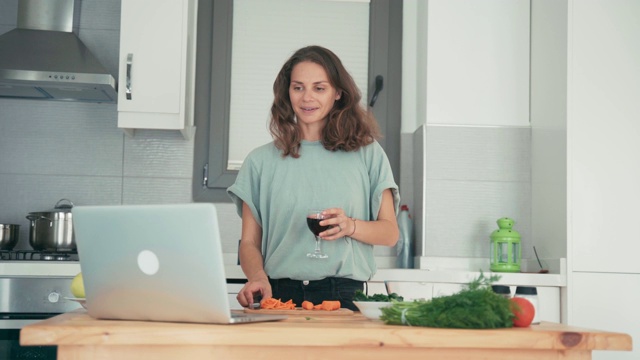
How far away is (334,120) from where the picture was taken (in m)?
2.39

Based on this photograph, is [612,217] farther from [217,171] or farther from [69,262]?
[69,262]

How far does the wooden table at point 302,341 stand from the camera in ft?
4.39

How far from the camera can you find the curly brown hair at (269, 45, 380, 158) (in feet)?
7.78

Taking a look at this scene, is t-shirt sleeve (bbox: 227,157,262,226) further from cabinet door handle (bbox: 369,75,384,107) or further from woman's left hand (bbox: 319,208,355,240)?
cabinet door handle (bbox: 369,75,384,107)

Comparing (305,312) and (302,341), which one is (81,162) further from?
(302,341)

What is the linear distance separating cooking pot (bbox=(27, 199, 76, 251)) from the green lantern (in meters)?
1.80

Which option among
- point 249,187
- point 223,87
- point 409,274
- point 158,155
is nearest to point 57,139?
point 158,155

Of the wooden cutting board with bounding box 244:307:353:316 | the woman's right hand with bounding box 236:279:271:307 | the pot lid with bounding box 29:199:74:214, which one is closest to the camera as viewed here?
the wooden cutting board with bounding box 244:307:353:316

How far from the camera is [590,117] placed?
348 cm

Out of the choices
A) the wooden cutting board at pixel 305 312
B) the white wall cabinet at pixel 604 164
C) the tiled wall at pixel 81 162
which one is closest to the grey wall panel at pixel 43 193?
the tiled wall at pixel 81 162

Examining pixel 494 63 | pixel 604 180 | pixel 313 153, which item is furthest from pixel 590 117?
pixel 313 153

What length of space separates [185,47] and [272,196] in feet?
5.07

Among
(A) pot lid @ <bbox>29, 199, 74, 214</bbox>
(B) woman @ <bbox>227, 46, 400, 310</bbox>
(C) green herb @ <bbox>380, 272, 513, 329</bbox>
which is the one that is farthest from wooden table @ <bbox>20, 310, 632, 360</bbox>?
(A) pot lid @ <bbox>29, 199, 74, 214</bbox>

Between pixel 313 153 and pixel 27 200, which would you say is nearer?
pixel 313 153
